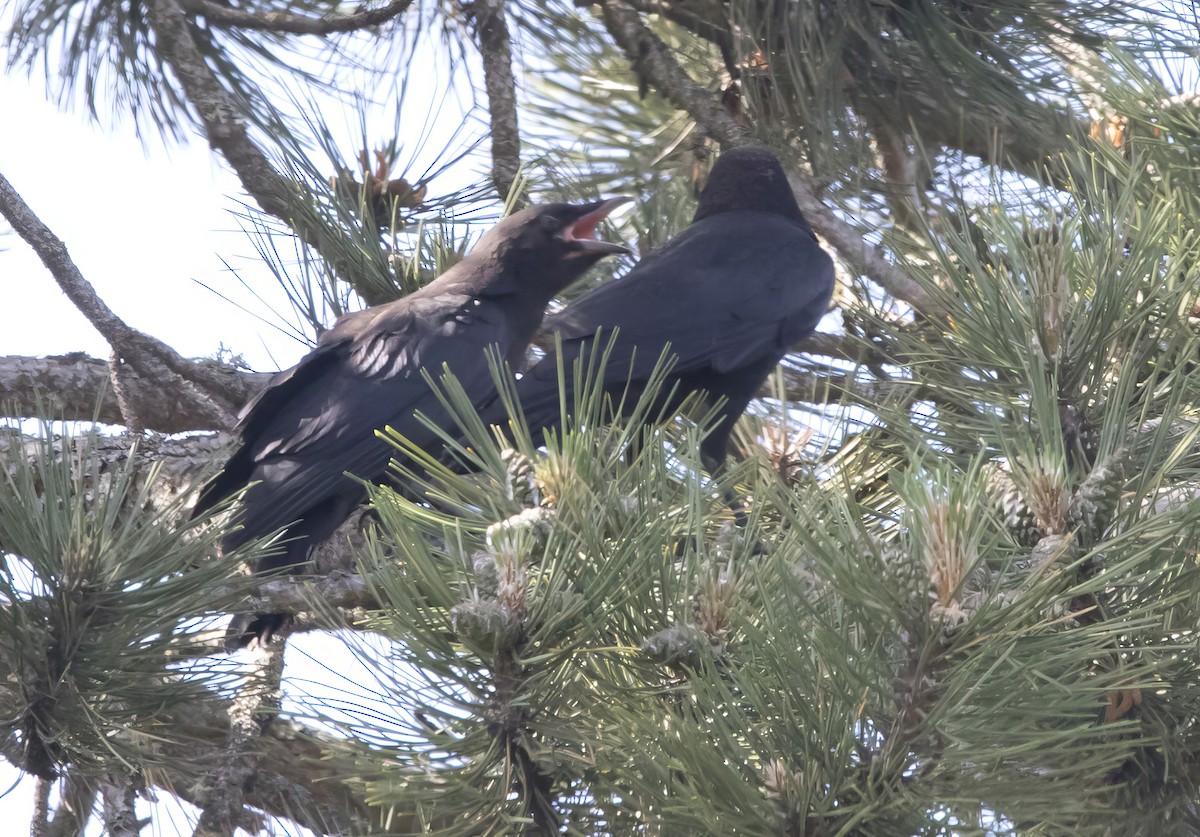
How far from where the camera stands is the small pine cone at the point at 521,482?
56.2 inches

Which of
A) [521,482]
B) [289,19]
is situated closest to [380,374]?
[289,19]

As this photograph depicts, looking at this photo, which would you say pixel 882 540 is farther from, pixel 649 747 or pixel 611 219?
pixel 611 219

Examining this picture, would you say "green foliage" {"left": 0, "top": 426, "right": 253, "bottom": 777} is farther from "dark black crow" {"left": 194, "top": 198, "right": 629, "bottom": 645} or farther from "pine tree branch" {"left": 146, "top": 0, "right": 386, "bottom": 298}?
"pine tree branch" {"left": 146, "top": 0, "right": 386, "bottom": 298}

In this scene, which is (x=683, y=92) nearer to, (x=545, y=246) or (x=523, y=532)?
(x=545, y=246)

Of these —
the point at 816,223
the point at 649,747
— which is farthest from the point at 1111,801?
the point at 816,223

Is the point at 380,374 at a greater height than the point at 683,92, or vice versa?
the point at 683,92

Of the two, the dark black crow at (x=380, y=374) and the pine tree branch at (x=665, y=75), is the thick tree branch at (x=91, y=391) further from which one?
the pine tree branch at (x=665, y=75)

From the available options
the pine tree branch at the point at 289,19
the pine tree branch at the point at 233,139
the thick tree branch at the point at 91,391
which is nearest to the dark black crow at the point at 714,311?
the pine tree branch at the point at 233,139

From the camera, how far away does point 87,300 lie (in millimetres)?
2541

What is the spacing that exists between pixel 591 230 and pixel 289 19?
1116mm

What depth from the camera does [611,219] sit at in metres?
4.04


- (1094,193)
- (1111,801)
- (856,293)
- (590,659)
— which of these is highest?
(1094,193)

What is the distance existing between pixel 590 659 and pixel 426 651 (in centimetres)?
18

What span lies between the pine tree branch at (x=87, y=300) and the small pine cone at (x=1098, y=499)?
77.3 inches
